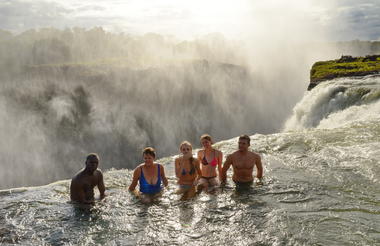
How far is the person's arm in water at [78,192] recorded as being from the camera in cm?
845

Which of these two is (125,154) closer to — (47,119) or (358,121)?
(47,119)

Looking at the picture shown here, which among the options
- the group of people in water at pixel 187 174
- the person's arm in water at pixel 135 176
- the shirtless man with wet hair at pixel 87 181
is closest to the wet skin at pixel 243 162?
the group of people in water at pixel 187 174

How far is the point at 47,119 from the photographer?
36156 millimetres

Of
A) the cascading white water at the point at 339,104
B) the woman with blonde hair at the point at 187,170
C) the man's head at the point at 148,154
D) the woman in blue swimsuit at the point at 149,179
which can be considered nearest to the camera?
the man's head at the point at 148,154

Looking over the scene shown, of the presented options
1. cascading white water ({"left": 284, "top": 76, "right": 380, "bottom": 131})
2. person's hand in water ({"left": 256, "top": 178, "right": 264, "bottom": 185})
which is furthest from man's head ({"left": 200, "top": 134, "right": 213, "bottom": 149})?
cascading white water ({"left": 284, "top": 76, "right": 380, "bottom": 131})

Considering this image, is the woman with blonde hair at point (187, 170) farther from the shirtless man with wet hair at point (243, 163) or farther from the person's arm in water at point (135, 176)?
the person's arm in water at point (135, 176)

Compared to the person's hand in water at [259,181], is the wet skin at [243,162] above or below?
above

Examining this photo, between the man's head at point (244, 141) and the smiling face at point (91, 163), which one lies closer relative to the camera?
the smiling face at point (91, 163)

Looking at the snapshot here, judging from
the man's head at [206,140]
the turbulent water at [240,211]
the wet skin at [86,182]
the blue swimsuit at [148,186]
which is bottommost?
the turbulent water at [240,211]

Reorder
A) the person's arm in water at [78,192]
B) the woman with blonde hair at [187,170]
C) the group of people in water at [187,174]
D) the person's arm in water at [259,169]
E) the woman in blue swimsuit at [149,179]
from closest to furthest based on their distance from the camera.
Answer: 1. the person's arm in water at [78,192]
2. the group of people in water at [187,174]
3. the woman in blue swimsuit at [149,179]
4. the woman with blonde hair at [187,170]
5. the person's arm in water at [259,169]

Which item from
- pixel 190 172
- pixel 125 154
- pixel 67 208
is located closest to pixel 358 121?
pixel 190 172

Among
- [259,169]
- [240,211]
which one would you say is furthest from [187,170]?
[240,211]

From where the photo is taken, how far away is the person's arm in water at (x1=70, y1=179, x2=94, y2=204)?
332 inches

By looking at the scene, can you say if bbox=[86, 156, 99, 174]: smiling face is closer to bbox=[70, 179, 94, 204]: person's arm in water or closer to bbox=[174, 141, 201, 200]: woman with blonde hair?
bbox=[70, 179, 94, 204]: person's arm in water
